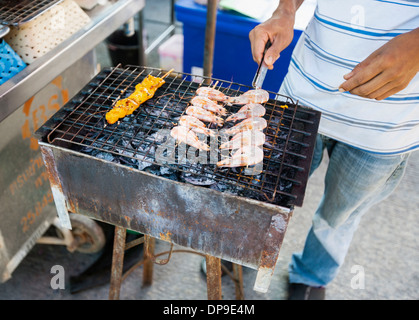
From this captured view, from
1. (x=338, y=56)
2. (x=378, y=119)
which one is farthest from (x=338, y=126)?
(x=338, y=56)

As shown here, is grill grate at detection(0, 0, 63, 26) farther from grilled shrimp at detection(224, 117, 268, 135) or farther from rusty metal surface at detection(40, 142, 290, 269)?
grilled shrimp at detection(224, 117, 268, 135)

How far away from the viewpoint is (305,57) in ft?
8.07

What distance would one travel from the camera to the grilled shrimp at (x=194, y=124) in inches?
79.4

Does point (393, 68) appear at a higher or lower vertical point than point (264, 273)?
higher

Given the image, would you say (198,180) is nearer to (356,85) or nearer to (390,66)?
(356,85)

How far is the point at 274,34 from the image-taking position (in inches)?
89.0

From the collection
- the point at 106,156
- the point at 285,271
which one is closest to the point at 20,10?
the point at 106,156

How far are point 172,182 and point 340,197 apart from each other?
150cm

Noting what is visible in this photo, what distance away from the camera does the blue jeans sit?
2.43m

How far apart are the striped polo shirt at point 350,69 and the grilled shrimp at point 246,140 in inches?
27.1

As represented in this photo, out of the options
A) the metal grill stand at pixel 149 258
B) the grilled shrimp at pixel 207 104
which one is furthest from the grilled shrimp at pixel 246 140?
the metal grill stand at pixel 149 258

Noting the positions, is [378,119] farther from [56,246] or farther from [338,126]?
[56,246]

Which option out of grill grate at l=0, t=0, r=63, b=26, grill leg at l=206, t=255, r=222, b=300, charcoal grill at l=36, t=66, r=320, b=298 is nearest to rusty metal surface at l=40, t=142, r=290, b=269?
charcoal grill at l=36, t=66, r=320, b=298

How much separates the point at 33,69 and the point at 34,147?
2.30 ft
